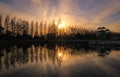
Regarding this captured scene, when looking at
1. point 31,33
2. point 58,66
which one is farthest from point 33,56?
point 31,33

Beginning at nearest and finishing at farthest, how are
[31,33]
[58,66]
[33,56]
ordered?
[58,66]
[33,56]
[31,33]

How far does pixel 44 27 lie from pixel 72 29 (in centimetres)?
2496

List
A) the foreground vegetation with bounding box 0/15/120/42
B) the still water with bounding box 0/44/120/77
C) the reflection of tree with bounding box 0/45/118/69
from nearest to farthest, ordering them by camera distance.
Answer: the still water with bounding box 0/44/120/77
the reflection of tree with bounding box 0/45/118/69
the foreground vegetation with bounding box 0/15/120/42

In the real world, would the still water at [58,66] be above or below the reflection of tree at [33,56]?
below

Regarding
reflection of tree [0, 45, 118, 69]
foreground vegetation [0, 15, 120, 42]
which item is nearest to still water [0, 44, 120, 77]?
reflection of tree [0, 45, 118, 69]

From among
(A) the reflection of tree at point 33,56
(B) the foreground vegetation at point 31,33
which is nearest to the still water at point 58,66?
(A) the reflection of tree at point 33,56

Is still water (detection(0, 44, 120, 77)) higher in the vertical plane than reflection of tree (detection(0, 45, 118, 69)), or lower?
lower

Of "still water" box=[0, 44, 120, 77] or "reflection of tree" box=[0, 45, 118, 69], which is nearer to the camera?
"still water" box=[0, 44, 120, 77]

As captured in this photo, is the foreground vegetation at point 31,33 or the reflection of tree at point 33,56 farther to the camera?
the foreground vegetation at point 31,33

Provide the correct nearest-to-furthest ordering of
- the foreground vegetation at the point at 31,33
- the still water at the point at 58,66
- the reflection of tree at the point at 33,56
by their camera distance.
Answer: the still water at the point at 58,66, the reflection of tree at the point at 33,56, the foreground vegetation at the point at 31,33

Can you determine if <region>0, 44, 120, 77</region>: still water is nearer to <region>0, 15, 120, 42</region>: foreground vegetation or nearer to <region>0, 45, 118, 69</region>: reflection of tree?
<region>0, 45, 118, 69</region>: reflection of tree

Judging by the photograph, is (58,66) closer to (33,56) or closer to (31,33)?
(33,56)

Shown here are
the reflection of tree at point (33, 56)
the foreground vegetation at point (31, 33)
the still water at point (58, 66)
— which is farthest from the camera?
the foreground vegetation at point (31, 33)

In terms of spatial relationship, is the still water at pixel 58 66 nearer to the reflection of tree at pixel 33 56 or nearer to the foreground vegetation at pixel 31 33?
the reflection of tree at pixel 33 56
